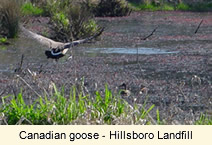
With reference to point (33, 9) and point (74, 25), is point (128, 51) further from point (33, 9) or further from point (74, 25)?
point (33, 9)

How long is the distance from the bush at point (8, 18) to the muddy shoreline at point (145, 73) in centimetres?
260

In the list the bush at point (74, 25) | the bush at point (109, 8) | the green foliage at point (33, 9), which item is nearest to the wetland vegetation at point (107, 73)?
the bush at point (74, 25)

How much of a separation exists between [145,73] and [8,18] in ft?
24.3

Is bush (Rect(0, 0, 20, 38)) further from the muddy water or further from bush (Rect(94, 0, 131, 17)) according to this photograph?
bush (Rect(94, 0, 131, 17))

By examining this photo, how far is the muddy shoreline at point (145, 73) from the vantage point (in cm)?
875

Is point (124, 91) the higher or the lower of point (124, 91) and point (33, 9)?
the higher

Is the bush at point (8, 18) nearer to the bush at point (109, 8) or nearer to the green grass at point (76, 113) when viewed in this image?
the bush at point (109, 8)

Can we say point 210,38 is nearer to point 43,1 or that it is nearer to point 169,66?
point 169,66

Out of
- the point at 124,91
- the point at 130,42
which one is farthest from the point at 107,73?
the point at 130,42

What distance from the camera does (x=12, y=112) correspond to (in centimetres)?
727

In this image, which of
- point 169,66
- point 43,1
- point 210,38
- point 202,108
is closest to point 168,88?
point 202,108

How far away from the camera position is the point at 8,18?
18781 mm

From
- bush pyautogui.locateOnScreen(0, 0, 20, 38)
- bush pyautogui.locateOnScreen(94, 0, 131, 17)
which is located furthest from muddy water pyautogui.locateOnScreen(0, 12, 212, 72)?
bush pyautogui.locateOnScreen(94, 0, 131, 17)

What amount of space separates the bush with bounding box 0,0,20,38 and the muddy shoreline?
8.53 ft
